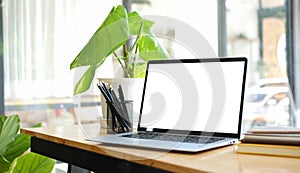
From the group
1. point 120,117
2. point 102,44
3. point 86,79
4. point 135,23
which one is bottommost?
point 120,117

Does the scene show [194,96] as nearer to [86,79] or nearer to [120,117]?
[120,117]

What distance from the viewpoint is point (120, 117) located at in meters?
1.27

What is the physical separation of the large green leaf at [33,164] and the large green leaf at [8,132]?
0.09 metres

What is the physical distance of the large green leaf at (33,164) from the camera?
1.72 m

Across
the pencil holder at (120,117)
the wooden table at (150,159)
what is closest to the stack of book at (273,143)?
the wooden table at (150,159)

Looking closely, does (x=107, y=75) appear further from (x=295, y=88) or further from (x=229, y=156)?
(x=295, y=88)

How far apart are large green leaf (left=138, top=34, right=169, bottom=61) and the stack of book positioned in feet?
1.93

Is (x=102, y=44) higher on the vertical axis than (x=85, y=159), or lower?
higher

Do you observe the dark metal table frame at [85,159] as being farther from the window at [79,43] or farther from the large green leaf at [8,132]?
the window at [79,43]

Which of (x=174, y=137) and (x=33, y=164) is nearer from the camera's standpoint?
(x=174, y=137)

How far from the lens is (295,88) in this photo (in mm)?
2459

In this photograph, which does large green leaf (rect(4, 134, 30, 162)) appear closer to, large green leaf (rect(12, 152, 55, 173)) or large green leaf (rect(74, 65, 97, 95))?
large green leaf (rect(12, 152, 55, 173))

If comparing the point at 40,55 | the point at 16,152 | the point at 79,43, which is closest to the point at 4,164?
the point at 16,152

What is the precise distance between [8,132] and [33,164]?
0.19 m
